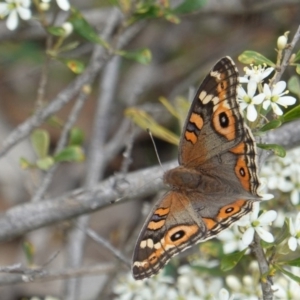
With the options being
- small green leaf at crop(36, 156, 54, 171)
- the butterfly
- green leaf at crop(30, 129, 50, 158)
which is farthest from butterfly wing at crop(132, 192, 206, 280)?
green leaf at crop(30, 129, 50, 158)

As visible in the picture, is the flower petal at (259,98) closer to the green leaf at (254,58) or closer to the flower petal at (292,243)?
the green leaf at (254,58)

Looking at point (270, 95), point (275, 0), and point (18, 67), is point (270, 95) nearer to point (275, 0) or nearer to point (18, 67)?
point (275, 0)

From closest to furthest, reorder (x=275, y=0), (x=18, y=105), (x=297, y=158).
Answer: (x=297, y=158)
(x=275, y=0)
(x=18, y=105)

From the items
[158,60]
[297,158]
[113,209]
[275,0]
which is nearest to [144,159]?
[113,209]

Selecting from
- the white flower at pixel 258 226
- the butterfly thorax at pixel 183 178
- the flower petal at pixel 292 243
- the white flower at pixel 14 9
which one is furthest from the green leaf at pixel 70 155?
the flower petal at pixel 292 243

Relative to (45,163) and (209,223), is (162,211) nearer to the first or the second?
(209,223)

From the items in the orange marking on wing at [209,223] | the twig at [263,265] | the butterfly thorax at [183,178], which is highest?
the orange marking on wing at [209,223]

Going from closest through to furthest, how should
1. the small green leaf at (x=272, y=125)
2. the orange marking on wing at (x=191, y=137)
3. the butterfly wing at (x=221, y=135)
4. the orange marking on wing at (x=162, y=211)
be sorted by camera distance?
the small green leaf at (x=272, y=125) → the butterfly wing at (x=221, y=135) → the orange marking on wing at (x=162, y=211) → the orange marking on wing at (x=191, y=137)
